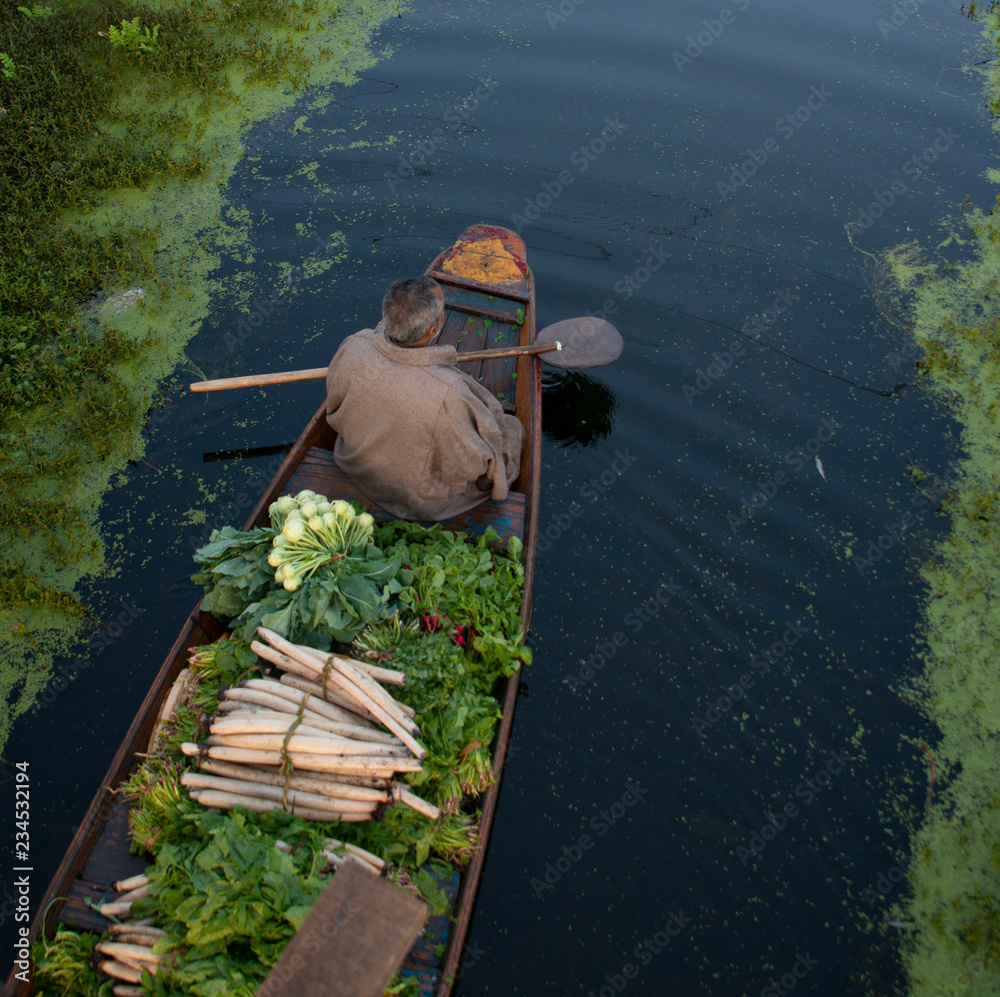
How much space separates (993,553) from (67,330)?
755 centimetres

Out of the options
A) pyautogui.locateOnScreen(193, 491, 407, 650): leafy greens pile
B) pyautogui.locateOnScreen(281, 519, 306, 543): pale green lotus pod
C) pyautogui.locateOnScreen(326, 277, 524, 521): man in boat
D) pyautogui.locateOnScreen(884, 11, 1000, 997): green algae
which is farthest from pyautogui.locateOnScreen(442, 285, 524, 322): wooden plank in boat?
pyautogui.locateOnScreen(884, 11, 1000, 997): green algae

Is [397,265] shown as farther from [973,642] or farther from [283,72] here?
[973,642]

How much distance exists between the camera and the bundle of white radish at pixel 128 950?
2576mm

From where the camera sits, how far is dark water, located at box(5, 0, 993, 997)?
3.80m

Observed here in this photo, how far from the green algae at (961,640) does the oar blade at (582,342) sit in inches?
109

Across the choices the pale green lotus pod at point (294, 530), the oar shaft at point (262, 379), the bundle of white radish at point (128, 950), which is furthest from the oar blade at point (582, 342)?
the bundle of white radish at point (128, 950)

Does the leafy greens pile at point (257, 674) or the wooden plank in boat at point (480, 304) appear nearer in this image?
the leafy greens pile at point (257, 674)

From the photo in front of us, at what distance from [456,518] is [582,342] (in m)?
2.17

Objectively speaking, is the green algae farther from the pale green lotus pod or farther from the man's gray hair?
the man's gray hair

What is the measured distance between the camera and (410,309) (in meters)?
3.45

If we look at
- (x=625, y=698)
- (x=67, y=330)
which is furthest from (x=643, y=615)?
(x=67, y=330)

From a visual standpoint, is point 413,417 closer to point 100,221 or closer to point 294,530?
point 294,530

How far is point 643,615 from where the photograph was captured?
479 centimetres

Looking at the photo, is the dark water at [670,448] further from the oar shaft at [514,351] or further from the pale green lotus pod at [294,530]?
the pale green lotus pod at [294,530]
